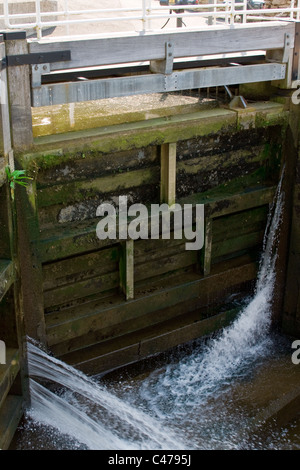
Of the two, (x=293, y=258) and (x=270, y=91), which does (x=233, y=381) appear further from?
(x=270, y=91)

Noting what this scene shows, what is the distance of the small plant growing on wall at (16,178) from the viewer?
5109 millimetres

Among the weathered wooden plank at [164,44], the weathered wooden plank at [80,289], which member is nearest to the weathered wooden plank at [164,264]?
the weathered wooden plank at [80,289]

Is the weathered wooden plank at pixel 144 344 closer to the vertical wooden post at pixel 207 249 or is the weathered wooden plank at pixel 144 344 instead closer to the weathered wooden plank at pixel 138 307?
the weathered wooden plank at pixel 138 307

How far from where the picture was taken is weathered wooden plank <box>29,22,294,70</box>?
543cm

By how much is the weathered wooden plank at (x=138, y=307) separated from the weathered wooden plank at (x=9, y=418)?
70cm

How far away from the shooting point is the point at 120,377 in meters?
6.57

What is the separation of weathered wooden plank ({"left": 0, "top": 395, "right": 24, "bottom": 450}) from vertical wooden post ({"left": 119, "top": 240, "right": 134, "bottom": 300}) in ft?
5.30

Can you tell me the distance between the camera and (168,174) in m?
6.45

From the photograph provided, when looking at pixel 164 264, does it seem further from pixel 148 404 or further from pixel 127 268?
pixel 148 404

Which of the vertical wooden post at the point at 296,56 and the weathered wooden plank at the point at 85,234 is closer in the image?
the weathered wooden plank at the point at 85,234

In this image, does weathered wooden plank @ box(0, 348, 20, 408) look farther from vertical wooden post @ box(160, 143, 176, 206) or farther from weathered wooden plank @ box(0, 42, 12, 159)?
vertical wooden post @ box(160, 143, 176, 206)

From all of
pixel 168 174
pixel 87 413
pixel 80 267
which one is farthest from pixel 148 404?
pixel 168 174

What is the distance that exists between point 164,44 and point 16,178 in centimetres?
203

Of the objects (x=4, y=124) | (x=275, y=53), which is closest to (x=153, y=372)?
(x=4, y=124)
